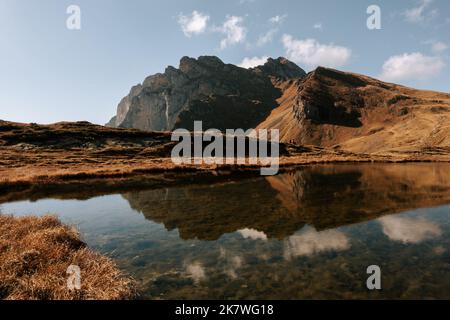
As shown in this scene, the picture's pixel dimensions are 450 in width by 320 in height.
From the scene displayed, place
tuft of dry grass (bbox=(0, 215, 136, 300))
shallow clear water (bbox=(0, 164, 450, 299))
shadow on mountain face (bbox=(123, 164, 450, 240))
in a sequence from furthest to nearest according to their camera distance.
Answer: shadow on mountain face (bbox=(123, 164, 450, 240)), shallow clear water (bbox=(0, 164, 450, 299)), tuft of dry grass (bbox=(0, 215, 136, 300))

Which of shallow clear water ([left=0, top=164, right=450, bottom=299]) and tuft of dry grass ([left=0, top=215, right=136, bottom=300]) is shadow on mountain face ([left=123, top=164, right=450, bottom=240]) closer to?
shallow clear water ([left=0, top=164, right=450, bottom=299])

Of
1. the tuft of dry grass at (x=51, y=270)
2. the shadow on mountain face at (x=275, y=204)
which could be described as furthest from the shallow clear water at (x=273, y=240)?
the tuft of dry grass at (x=51, y=270)

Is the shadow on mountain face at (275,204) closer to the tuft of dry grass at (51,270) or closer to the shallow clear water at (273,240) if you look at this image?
the shallow clear water at (273,240)

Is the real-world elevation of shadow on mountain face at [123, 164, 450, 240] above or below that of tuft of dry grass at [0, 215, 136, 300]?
below

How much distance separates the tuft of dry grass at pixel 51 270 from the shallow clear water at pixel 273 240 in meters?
1.44

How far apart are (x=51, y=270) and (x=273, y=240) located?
437 inches

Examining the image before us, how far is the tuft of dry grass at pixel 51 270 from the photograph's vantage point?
35.1ft

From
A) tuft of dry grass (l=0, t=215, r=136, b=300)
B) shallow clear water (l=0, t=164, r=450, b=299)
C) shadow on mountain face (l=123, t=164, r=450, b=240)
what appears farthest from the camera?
shadow on mountain face (l=123, t=164, r=450, b=240)

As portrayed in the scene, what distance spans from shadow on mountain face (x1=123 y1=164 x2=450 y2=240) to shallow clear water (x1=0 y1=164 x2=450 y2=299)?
0.29 feet

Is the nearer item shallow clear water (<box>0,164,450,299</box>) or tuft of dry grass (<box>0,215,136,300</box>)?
tuft of dry grass (<box>0,215,136,300</box>)

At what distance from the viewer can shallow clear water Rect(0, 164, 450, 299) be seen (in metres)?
12.8

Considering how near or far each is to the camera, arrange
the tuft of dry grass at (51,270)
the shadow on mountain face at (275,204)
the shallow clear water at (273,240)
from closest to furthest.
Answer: the tuft of dry grass at (51,270), the shallow clear water at (273,240), the shadow on mountain face at (275,204)

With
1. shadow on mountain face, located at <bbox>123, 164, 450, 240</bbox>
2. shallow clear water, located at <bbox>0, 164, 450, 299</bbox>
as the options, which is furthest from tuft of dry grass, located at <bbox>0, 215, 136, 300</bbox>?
shadow on mountain face, located at <bbox>123, 164, 450, 240</bbox>

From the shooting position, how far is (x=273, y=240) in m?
19.0
